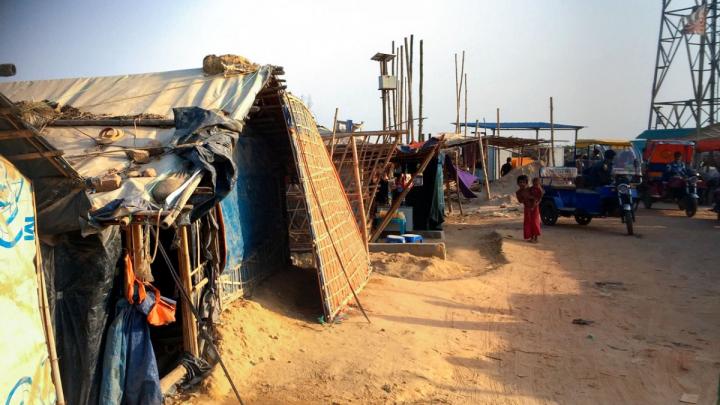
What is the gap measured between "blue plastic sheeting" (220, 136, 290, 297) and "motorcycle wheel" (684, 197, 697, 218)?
438 inches

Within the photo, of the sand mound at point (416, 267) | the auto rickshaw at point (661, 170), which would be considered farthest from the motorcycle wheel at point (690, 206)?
the sand mound at point (416, 267)

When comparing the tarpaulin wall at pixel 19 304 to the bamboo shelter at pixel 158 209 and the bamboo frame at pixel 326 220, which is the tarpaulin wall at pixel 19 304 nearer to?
the bamboo shelter at pixel 158 209

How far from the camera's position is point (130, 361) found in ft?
13.1

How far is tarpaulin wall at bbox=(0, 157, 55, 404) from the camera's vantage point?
286 centimetres

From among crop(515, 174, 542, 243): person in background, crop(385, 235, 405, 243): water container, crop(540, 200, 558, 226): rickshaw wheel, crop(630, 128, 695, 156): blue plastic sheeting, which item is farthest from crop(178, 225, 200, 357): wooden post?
crop(630, 128, 695, 156): blue plastic sheeting

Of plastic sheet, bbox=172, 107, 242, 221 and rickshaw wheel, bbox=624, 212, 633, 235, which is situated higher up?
plastic sheet, bbox=172, 107, 242, 221

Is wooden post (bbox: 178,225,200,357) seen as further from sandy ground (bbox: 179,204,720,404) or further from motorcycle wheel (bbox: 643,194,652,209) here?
motorcycle wheel (bbox: 643,194,652,209)

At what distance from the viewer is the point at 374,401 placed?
4449mm

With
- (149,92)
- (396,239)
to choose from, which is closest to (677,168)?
(396,239)

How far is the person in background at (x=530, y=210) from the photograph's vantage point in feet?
38.1

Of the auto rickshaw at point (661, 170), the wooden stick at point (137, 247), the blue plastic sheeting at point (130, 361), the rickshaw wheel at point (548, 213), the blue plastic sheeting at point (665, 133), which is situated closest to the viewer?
the blue plastic sheeting at point (130, 361)

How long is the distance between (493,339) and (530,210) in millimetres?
6262

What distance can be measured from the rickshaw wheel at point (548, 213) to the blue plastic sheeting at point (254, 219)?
26.1ft

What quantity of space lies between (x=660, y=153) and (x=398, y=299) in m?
12.4
